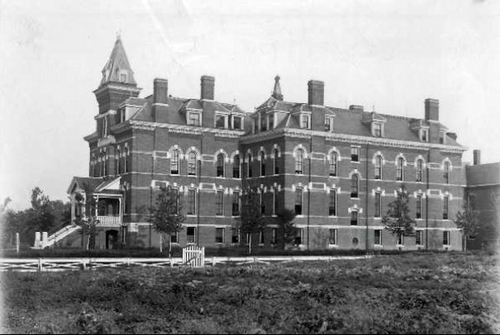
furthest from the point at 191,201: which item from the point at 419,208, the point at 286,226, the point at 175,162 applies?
the point at 419,208

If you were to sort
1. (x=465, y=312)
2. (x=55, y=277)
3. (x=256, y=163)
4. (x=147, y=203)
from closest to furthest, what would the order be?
Result: (x=465, y=312), (x=55, y=277), (x=147, y=203), (x=256, y=163)

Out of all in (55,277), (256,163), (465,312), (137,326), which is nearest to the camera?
(137,326)

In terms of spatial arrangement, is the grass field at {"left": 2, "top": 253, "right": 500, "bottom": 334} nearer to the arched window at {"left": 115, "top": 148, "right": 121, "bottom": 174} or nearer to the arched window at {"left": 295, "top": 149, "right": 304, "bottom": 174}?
the arched window at {"left": 295, "top": 149, "right": 304, "bottom": 174}

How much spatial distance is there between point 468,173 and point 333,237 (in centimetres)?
2285

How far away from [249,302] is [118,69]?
3966 cm

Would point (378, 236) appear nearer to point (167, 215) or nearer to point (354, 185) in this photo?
point (354, 185)

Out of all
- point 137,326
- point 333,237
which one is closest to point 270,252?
point 333,237

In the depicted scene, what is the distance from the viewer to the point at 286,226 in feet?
157

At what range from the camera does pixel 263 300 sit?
18.1 m

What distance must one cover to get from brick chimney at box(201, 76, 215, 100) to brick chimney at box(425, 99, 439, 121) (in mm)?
18878

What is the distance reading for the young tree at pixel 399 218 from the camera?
5178 centimetres

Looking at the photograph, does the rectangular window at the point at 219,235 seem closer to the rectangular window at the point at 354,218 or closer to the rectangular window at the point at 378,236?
the rectangular window at the point at 354,218

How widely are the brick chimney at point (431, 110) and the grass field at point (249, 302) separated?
35.0 m

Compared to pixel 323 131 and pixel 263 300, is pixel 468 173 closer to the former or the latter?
pixel 323 131
